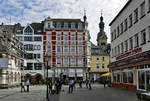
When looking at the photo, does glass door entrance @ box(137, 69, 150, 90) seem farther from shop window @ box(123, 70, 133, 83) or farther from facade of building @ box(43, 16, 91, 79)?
facade of building @ box(43, 16, 91, 79)

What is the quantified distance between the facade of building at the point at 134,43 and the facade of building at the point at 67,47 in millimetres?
26700

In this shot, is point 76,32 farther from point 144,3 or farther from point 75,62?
point 144,3

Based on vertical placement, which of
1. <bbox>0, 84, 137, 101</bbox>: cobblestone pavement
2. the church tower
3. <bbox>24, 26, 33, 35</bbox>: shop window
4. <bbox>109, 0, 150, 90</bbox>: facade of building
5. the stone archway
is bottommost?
the stone archway

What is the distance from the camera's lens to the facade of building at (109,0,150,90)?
79.2ft

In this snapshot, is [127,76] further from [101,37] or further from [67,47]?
[101,37]

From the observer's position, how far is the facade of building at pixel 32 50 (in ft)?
211

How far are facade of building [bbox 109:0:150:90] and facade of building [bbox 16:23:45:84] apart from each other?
100 ft

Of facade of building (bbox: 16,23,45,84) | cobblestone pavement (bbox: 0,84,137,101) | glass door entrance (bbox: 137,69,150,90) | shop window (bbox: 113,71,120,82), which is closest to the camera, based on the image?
cobblestone pavement (bbox: 0,84,137,101)

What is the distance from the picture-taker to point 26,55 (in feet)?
211

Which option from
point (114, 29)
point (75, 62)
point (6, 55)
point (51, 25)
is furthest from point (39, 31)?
point (114, 29)

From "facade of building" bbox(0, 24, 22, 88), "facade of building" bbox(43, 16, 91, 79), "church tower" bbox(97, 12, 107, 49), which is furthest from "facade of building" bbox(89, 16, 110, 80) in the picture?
"facade of building" bbox(0, 24, 22, 88)

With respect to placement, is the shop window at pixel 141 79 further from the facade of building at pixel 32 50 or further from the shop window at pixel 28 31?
the shop window at pixel 28 31

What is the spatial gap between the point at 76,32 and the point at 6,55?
93.7 feet

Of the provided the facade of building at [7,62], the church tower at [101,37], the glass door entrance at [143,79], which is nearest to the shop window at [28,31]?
the facade of building at [7,62]
